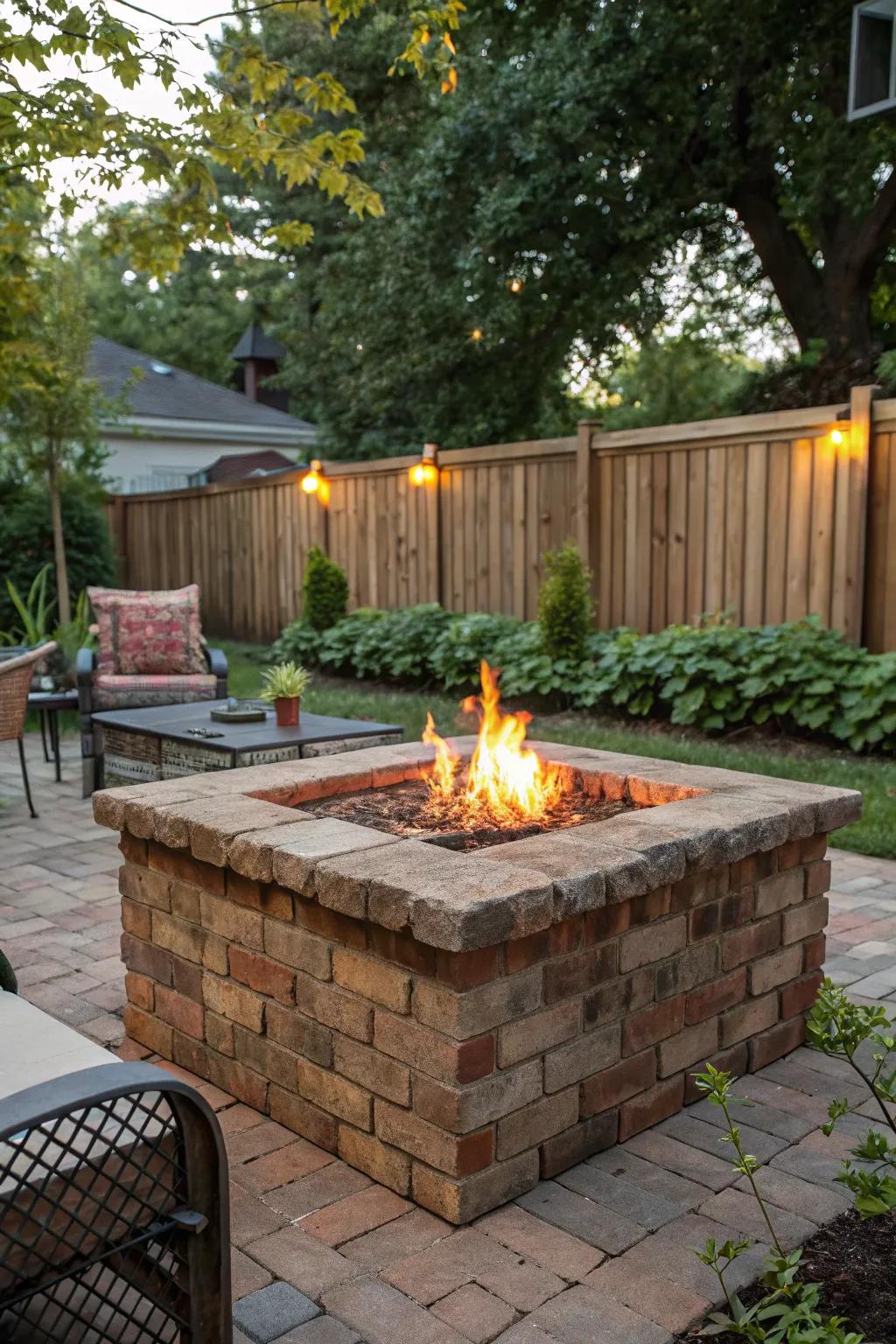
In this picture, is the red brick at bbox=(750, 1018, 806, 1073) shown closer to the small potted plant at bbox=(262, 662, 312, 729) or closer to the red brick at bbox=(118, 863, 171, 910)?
the red brick at bbox=(118, 863, 171, 910)

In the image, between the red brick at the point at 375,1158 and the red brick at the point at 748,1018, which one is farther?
the red brick at the point at 748,1018

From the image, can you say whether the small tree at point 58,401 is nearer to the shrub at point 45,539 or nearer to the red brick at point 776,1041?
the shrub at point 45,539

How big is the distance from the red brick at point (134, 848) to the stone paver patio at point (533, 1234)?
0.48 meters

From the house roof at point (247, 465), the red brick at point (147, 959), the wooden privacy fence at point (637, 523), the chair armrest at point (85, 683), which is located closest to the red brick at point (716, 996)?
the red brick at point (147, 959)

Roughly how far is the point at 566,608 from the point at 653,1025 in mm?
5346

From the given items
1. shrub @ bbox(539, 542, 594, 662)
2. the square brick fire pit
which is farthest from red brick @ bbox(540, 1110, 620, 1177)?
shrub @ bbox(539, 542, 594, 662)

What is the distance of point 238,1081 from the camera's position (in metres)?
2.51

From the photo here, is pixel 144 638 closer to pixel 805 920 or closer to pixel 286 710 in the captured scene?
pixel 286 710

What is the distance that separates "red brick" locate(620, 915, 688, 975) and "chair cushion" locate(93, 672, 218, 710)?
4144 mm

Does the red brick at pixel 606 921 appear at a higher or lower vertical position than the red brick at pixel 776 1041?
higher

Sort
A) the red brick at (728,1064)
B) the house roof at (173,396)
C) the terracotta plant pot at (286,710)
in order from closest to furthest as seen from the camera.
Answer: the red brick at (728,1064) < the terracotta plant pot at (286,710) < the house roof at (173,396)

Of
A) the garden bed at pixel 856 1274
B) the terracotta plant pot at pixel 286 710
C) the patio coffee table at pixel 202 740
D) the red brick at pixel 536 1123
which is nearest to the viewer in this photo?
the garden bed at pixel 856 1274

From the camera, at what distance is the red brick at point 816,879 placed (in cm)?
278

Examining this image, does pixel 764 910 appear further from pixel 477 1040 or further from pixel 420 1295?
pixel 420 1295
